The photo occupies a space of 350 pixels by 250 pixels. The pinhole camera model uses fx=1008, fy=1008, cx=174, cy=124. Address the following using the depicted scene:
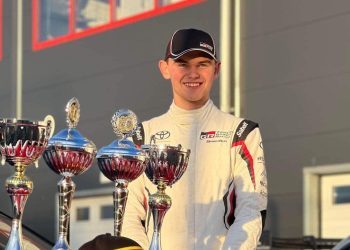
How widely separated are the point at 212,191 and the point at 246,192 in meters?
0.11

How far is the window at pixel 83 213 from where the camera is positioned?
1105 centimetres

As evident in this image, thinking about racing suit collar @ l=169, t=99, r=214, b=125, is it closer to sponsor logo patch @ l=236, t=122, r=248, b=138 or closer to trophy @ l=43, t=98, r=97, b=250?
sponsor logo patch @ l=236, t=122, r=248, b=138

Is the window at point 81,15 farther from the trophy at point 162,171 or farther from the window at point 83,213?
the trophy at point 162,171

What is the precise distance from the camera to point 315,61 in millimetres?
8680

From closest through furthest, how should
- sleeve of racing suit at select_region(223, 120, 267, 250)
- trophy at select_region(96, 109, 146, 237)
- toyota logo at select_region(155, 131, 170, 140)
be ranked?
trophy at select_region(96, 109, 146, 237) → sleeve of racing suit at select_region(223, 120, 267, 250) → toyota logo at select_region(155, 131, 170, 140)

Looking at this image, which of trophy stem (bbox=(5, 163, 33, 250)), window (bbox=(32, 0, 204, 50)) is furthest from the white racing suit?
window (bbox=(32, 0, 204, 50))

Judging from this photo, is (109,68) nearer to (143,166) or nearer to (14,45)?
(14,45)

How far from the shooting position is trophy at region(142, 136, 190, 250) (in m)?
2.80

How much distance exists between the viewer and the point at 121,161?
2770mm

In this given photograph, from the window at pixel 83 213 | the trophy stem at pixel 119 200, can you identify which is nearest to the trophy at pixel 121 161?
the trophy stem at pixel 119 200

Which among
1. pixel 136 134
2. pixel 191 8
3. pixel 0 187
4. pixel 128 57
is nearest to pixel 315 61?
pixel 191 8

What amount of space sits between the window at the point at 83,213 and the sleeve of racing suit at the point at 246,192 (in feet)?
26.5

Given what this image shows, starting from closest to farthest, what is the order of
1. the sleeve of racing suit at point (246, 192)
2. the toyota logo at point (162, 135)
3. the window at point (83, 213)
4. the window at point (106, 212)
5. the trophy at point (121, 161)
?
the trophy at point (121, 161)
the sleeve of racing suit at point (246, 192)
the toyota logo at point (162, 135)
the window at point (106, 212)
the window at point (83, 213)

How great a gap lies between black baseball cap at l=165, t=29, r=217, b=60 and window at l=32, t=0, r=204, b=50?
23.4 ft
